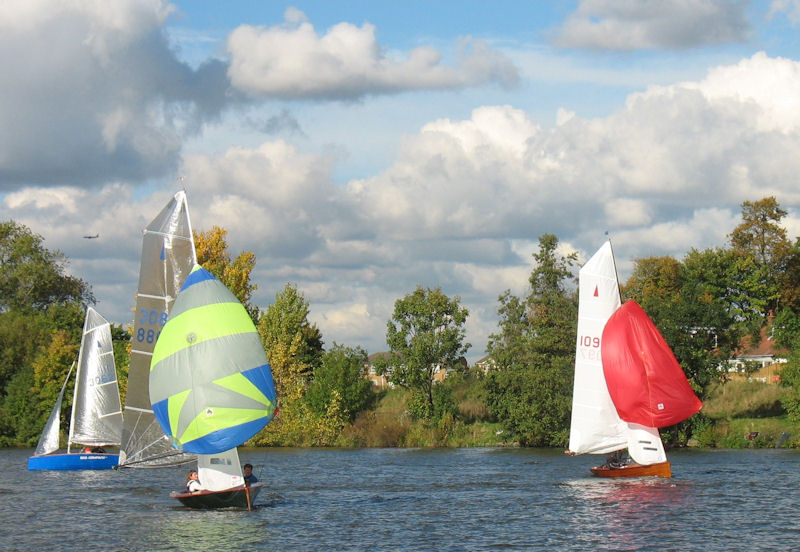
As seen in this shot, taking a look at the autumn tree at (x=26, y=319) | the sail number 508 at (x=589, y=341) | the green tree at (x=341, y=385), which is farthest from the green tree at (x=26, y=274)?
the sail number 508 at (x=589, y=341)

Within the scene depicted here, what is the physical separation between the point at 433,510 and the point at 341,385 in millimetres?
53371

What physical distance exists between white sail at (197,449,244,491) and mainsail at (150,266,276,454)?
3.35 ft

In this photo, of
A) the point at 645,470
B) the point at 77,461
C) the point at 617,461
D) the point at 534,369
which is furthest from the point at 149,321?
the point at 534,369

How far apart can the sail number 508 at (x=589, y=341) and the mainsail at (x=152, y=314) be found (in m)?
22.0

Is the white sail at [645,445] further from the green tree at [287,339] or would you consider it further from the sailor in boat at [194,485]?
the green tree at [287,339]

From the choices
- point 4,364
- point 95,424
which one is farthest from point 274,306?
point 95,424

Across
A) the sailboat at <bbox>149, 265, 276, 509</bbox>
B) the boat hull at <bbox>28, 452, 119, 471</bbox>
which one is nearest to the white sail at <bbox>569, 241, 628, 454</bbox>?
the sailboat at <bbox>149, 265, 276, 509</bbox>

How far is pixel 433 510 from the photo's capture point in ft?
147

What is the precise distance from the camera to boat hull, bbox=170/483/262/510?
40375mm

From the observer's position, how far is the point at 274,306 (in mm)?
103875

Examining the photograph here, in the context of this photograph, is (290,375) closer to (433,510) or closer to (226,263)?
(226,263)

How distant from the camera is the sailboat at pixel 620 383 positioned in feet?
172

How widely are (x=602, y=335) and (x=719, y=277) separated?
190 ft

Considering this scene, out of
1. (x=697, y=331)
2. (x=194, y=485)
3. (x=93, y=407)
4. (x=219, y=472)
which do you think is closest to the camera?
(x=219, y=472)
